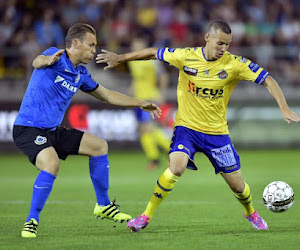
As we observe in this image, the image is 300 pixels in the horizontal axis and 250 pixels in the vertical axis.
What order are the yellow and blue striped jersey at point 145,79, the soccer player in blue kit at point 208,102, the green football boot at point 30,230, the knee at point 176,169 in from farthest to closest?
the yellow and blue striped jersey at point 145,79
the soccer player in blue kit at point 208,102
the knee at point 176,169
the green football boot at point 30,230

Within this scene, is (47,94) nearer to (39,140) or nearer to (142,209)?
(39,140)

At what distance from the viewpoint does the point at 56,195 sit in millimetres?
10812

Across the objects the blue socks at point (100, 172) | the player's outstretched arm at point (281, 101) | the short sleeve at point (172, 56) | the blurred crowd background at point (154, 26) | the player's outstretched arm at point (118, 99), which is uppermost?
the short sleeve at point (172, 56)

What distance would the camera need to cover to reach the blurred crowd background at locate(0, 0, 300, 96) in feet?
57.5

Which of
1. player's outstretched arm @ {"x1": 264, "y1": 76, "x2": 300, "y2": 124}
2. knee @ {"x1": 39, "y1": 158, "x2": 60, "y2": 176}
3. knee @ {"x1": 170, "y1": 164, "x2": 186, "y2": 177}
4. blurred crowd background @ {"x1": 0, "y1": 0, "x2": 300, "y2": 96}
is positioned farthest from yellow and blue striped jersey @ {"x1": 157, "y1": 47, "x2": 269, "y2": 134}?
blurred crowd background @ {"x1": 0, "y1": 0, "x2": 300, "y2": 96}

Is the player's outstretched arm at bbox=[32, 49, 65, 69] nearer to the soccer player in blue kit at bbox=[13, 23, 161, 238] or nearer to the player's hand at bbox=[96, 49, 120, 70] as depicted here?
the soccer player in blue kit at bbox=[13, 23, 161, 238]

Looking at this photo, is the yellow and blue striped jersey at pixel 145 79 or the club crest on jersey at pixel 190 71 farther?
the yellow and blue striped jersey at pixel 145 79

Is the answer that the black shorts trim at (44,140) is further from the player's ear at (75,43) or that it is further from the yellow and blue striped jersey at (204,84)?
the yellow and blue striped jersey at (204,84)

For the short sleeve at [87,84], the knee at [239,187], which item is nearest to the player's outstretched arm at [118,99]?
the short sleeve at [87,84]

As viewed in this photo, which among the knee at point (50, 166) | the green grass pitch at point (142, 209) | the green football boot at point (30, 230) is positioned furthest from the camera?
the knee at point (50, 166)

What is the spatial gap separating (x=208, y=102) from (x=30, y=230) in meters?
2.31

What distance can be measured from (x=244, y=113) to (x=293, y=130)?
134 cm

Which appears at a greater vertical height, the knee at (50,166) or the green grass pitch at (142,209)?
the knee at (50,166)

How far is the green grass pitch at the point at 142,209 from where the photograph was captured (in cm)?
661
